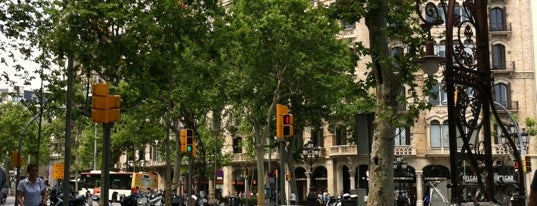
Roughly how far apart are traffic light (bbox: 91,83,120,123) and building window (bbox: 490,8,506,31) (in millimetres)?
40537

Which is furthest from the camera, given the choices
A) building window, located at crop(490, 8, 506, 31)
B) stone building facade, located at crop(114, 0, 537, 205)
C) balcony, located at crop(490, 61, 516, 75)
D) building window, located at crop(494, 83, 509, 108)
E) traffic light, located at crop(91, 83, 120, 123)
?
building window, located at crop(490, 8, 506, 31)

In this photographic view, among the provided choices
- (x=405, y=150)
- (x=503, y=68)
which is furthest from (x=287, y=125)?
(x=503, y=68)

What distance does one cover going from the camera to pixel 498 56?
151ft

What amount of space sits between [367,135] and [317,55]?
19487mm

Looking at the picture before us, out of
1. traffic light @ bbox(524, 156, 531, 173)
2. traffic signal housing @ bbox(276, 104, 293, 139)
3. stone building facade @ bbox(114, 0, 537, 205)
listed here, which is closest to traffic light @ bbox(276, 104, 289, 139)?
traffic signal housing @ bbox(276, 104, 293, 139)

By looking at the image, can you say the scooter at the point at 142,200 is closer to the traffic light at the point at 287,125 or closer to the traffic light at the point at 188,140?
the traffic light at the point at 188,140

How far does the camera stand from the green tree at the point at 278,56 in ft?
95.6

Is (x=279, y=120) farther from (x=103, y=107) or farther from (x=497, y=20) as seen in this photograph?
Answer: (x=497, y=20)

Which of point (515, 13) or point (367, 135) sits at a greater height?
point (515, 13)

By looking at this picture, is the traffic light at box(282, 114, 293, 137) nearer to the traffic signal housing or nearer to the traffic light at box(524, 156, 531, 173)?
the traffic signal housing

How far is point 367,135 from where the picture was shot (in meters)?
11.3

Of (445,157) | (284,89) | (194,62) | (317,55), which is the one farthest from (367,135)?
(445,157)

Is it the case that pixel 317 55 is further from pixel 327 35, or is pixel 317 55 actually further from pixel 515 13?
pixel 515 13

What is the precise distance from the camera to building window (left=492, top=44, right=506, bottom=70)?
45781 millimetres
